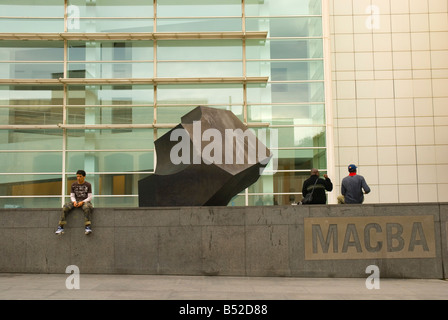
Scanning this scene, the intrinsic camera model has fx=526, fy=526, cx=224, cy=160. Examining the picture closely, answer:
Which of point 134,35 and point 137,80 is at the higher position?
point 134,35

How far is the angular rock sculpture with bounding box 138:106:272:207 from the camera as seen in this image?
34.7 feet

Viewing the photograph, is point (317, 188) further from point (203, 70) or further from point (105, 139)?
point (105, 139)

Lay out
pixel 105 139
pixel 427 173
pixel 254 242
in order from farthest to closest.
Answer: pixel 427 173 < pixel 105 139 < pixel 254 242

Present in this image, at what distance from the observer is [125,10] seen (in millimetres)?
21531

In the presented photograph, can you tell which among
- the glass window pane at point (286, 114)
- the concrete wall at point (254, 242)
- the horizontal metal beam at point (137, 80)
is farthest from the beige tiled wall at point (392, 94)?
the concrete wall at point (254, 242)

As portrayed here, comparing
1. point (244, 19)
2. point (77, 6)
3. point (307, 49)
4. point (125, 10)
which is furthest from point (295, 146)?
point (77, 6)

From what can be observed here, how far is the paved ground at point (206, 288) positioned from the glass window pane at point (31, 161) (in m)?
10.9

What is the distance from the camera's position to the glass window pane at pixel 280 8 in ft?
70.5

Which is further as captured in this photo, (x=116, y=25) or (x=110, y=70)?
(x=116, y=25)

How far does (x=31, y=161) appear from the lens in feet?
67.8

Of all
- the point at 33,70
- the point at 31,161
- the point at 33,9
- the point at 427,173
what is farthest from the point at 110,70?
the point at 427,173

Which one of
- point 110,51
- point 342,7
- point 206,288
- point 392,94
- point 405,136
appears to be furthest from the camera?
point 342,7

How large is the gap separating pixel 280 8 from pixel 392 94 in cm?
602

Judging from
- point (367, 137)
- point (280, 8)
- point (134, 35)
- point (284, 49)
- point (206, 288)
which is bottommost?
point (206, 288)
